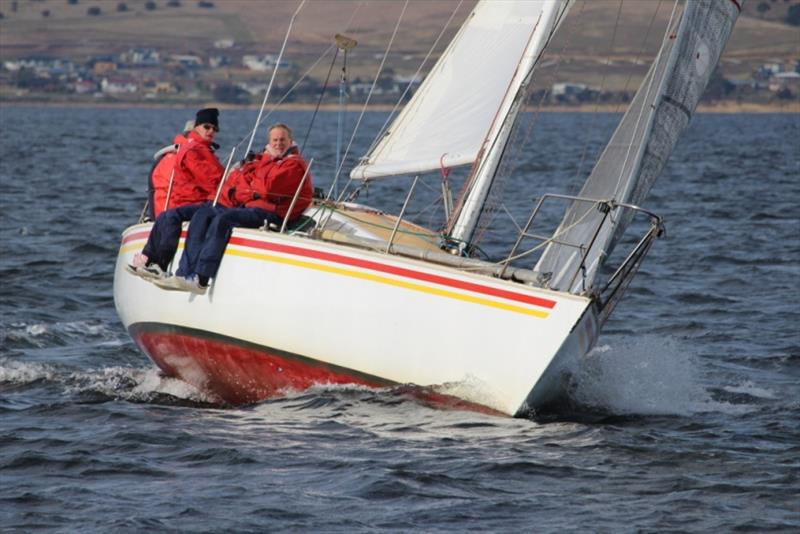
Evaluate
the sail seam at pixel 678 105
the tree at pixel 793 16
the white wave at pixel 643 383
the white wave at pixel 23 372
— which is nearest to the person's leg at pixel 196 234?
the white wave at pixel 23 372

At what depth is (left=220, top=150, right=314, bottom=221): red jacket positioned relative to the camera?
35.3 feet

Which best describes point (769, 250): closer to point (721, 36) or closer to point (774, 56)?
point (721, 36)

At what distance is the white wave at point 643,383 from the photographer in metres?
10.9

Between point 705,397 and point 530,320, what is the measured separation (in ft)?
8.40

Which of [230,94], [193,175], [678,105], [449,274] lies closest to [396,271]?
[449,274]

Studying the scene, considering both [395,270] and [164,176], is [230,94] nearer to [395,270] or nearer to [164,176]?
[164,176]

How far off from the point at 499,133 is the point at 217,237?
2.34 meters

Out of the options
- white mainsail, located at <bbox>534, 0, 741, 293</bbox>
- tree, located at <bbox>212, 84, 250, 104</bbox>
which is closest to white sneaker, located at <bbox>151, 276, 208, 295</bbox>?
white mainsail, located at <bbox>534, 0, 741, 293</bbox>

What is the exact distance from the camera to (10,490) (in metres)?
8.53

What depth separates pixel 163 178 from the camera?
11.4m

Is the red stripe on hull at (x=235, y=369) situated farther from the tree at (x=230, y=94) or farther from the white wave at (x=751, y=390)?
the tree at (x=230, y=94)

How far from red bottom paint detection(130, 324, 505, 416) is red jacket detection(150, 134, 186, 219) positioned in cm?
92

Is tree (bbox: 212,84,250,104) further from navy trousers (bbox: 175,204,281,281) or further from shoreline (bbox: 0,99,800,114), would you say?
navy trousers (bbox: 175,204,281,281)

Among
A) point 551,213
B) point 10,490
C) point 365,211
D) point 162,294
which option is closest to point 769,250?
point 551,213
